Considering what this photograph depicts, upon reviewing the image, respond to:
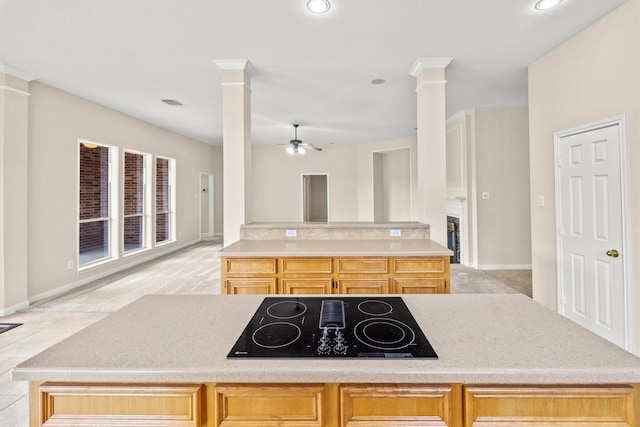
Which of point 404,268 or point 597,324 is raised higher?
point 404,268

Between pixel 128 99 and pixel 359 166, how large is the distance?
19.2 ft

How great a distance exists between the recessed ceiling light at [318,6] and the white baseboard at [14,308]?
173 inches

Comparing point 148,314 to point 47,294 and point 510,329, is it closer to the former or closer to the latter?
point 510,329

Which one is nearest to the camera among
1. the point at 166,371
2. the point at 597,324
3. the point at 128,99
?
the point at 166,371

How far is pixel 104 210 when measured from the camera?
5355mm

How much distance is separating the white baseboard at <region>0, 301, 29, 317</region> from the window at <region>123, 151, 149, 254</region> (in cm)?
204

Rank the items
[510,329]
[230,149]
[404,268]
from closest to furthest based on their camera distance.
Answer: [510,329] → [404,268] → [230,149]

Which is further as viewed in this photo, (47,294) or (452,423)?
(47,294)

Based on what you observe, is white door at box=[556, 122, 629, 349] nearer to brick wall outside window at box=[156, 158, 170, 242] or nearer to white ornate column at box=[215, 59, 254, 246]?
white ornate column at box=[215, 59, 254, 246]

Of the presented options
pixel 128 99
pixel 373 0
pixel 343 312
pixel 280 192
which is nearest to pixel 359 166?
pixel 280 192

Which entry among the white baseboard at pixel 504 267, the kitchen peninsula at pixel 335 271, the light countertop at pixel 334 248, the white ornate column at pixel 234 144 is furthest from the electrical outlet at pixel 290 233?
the white baseboard at pixel 504 267

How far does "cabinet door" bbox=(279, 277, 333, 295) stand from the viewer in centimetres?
264

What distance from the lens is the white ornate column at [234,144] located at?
3.46 m

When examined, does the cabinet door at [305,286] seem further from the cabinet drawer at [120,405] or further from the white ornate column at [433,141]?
the cabinet drawer at [120,405]
